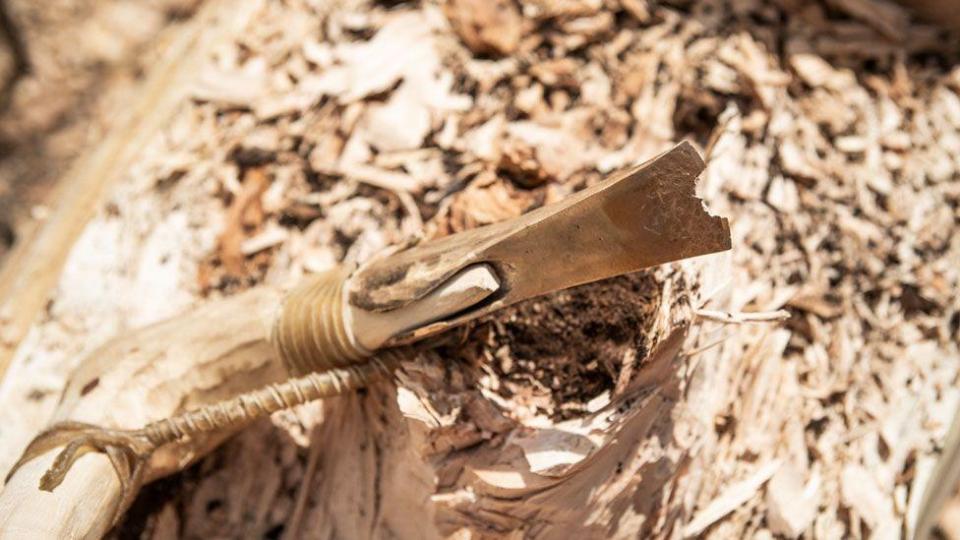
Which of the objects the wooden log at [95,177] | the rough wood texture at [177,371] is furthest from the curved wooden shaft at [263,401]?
the wooden log at [95,177]

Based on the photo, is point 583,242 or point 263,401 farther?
point 263,401

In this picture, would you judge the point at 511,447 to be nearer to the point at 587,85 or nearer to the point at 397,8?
the point at 587,85

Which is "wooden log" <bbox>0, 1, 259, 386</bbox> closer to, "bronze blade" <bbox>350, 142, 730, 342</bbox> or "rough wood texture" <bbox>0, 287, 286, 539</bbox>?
"rough wood texture" <bbox>0, 287, 286, 539</bbox>

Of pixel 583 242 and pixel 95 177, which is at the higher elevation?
pixel 583 242

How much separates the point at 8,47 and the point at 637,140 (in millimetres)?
1664

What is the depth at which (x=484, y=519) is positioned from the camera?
940 mm

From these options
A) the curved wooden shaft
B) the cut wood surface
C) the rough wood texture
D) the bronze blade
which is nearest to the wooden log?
the cut wood surface

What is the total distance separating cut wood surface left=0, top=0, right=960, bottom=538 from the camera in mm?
938

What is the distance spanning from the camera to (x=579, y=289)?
0.95m

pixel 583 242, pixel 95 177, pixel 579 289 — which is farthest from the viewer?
pixel 95 177

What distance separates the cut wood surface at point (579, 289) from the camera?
3.08ft

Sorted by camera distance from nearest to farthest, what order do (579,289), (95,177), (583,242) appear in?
(583,242), (579,289), (95,177)

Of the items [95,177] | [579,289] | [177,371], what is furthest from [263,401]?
[95,177]

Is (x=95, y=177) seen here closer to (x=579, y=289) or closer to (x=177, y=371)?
(x=177, y=371)
